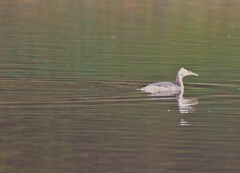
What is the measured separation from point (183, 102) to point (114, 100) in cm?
195

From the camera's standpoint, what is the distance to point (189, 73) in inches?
→ 1193

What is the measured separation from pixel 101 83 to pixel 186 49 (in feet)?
42.2

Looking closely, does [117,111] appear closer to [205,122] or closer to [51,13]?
[205,122]

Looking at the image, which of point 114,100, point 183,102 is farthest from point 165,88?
point 114,100

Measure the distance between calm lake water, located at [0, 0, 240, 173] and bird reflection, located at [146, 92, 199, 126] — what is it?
0.04 m

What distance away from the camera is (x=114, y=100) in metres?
25.4

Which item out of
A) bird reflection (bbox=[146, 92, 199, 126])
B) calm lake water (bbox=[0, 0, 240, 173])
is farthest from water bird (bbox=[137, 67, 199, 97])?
calm lake water (bbox=[0, 0, 240, 173])

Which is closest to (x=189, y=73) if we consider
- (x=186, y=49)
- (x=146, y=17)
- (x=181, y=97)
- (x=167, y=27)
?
(x=181, y=97)

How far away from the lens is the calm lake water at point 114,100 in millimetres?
18797

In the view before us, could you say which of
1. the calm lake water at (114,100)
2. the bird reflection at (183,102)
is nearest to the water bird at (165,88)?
the bird reflection at (183,102)

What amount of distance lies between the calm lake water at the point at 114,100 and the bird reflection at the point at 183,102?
0.04m

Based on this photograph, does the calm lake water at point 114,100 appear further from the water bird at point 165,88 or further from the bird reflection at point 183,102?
the water bird at point 165,88

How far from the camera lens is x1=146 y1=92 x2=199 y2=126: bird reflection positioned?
24.4m

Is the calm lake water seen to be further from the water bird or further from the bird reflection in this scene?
the water bird
